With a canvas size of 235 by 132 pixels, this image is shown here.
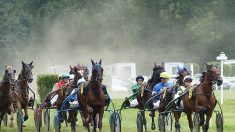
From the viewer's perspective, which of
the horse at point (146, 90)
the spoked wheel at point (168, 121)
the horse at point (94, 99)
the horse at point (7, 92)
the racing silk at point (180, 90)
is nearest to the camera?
the horse at point (94, 99)

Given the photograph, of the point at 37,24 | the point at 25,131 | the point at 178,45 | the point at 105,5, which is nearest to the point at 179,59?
the point at 178,45

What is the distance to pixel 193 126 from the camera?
1538 cm

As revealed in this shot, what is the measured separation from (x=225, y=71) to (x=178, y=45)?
24.7 ft

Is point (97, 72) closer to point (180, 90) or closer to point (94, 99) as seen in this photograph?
point (94, 99)

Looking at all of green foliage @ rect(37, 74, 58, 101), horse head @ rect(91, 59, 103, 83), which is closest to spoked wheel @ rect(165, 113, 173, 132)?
horse head @ rect(91, 59, 103, 83)

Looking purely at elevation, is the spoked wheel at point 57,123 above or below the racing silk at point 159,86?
below

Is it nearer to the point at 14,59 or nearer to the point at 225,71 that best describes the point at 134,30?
the point at 225,71


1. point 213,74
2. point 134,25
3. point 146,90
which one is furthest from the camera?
point 134,25

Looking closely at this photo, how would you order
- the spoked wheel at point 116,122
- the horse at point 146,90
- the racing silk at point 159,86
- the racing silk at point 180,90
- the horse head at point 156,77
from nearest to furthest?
the spoked wheel at point 116,122 → the racing silk at point 180,90 → the racing silk at point 159,86 → the horse at point 146,90 → the horse head at point 156,77

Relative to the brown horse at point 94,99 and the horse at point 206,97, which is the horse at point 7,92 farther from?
the horse at point 206,97

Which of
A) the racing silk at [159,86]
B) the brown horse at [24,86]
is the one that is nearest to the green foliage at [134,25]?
the brown horse at [24,86]

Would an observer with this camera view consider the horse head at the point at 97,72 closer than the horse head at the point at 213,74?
No

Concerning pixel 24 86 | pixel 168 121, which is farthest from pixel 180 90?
pixel 24 86

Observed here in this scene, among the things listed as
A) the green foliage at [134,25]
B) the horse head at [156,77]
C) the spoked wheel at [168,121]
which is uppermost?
the green foliage at [134,25]
